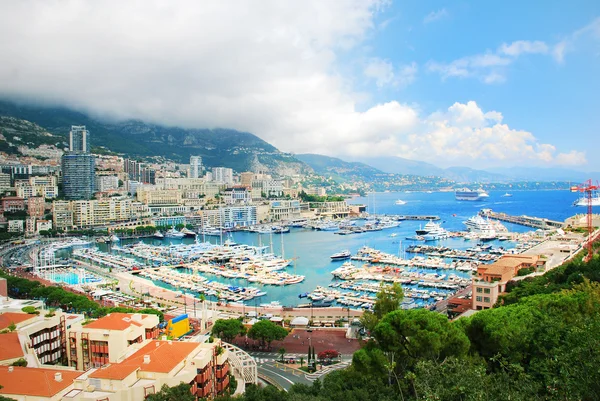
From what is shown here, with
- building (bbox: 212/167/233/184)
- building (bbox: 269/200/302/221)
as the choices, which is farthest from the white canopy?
building (bbox: 212/167/233/184)

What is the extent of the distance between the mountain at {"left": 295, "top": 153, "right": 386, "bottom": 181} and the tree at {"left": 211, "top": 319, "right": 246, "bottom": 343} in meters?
147

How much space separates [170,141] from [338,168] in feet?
282

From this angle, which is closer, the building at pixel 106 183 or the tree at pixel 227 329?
the tree at pixel 227 329

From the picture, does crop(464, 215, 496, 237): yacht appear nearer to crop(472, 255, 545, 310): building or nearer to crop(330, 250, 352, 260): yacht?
crop(330, 250, 352, 260): yacht

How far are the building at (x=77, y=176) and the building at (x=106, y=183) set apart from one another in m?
5.02

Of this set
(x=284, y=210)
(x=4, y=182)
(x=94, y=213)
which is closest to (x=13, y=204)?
(x=94, y=213)

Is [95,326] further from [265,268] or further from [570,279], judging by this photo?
[265,268]

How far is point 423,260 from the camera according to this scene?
2833 centimetres

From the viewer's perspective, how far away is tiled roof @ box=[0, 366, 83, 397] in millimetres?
6969

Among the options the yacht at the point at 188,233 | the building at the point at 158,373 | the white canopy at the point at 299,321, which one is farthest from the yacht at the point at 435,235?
the building at the point at 158,373

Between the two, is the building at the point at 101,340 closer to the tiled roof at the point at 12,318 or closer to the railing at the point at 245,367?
the tiled roof at the point at 12,318

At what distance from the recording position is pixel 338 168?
580ft

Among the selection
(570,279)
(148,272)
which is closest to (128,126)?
(148,272)

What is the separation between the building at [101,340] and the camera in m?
9.92
